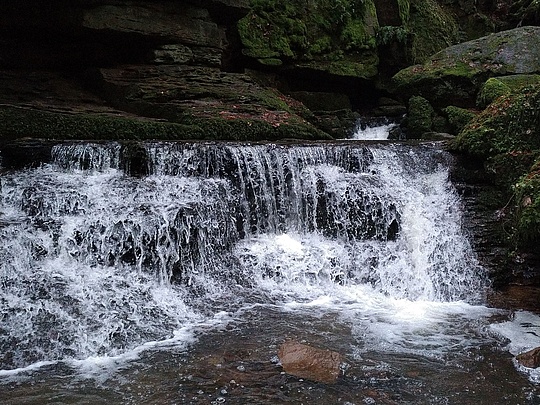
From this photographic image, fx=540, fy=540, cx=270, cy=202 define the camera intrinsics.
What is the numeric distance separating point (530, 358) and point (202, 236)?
459 centimetres

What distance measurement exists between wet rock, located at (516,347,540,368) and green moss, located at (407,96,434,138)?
9086mm

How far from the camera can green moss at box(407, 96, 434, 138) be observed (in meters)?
13.9

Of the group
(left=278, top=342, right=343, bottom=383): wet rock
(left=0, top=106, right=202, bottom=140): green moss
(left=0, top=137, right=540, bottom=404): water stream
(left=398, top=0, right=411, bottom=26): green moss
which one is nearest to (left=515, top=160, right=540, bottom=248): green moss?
(left=0, top=137, right=540, bottom=404): water stream

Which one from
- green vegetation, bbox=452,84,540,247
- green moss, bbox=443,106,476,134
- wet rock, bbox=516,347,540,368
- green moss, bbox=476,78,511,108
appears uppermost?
green moss, bbox=476,78,511,108

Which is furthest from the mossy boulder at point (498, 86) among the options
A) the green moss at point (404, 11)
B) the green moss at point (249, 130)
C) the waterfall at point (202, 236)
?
the green moss at point (404, 11)

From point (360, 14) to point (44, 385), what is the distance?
622 inches

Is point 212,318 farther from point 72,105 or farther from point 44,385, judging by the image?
point 72,105

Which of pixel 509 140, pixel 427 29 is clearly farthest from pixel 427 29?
pixel 509 140

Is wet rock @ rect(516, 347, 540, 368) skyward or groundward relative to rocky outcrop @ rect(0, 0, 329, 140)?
groundward

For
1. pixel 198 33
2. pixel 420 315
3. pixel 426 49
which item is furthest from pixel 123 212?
pixel 426 49

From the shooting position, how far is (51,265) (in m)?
6.75

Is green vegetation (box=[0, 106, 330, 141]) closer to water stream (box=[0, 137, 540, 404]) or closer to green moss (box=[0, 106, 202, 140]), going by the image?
green moss (box=[0, 106, 202, 140])

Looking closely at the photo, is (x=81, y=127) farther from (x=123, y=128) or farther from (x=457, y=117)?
(x=457, y=117)

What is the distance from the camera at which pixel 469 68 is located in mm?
14352
